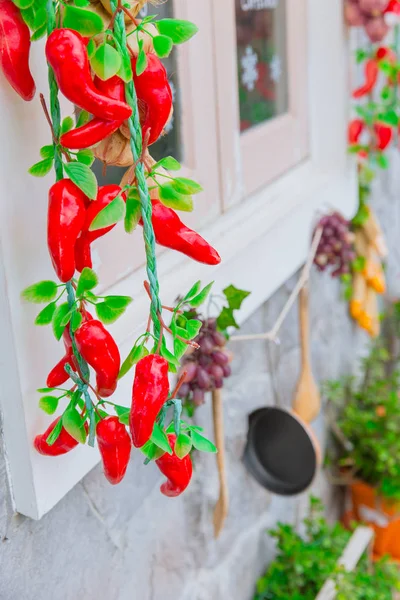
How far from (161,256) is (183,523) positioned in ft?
1.42

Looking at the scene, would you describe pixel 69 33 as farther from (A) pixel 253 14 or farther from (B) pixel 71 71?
(A) pixel 253 14

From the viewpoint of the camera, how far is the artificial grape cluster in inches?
59.5

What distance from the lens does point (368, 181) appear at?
182 cm

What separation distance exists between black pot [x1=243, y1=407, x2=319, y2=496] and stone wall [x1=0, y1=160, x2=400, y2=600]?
3 cm

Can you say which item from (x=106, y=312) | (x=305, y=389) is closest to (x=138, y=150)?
(x=106, y=312)

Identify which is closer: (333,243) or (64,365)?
(64,365)

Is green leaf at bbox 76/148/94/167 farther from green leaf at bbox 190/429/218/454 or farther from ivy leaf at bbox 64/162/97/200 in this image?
green leaf at bbox 190/429/218/454

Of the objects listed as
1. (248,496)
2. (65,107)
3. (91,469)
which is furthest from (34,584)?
(248,496)

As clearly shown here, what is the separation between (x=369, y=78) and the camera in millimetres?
1622

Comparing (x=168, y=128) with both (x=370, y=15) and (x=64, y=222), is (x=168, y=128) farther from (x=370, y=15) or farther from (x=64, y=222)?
(x=370, y=15)

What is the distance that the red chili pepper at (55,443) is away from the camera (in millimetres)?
693

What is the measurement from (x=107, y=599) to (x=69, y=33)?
28.7 inches

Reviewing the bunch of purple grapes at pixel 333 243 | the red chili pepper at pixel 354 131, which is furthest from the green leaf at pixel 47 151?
the red chili pepper at pixel 354 131

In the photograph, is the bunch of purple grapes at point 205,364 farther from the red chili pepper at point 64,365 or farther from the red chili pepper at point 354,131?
the red chili pepper at point 354,131
